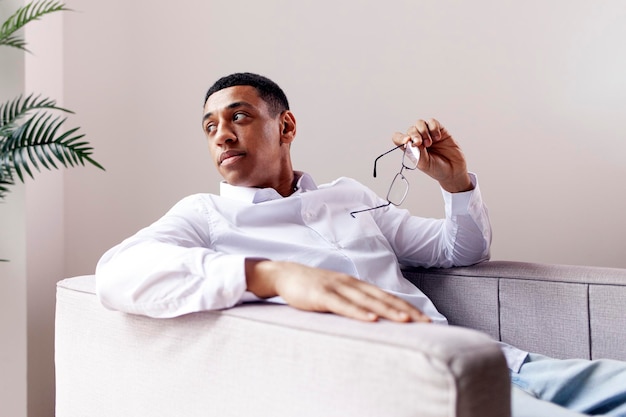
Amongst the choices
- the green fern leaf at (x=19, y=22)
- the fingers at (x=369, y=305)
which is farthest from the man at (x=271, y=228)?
the green fern leaf at (x=19, y=22)

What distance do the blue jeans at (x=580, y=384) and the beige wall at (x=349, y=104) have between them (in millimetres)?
874

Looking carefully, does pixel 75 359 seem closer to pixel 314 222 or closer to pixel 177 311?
pixel 177 311

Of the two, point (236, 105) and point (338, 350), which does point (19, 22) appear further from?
point (338, 350)

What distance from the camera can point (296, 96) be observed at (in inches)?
85.3

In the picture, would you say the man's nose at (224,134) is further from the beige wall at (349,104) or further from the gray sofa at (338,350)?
the beige wall at (349,104)

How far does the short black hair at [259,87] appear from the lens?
5.23 feet

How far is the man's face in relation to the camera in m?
1.50

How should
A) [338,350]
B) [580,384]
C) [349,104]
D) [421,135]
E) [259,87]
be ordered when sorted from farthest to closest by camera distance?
1. [349,104]
2. [259,87]
3. [421,135]
4. [580,384]
5. [338,350]

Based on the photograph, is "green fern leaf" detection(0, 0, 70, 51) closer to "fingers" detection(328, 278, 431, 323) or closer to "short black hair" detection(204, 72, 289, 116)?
"short black hair" detection(204, 72, 289, 116)

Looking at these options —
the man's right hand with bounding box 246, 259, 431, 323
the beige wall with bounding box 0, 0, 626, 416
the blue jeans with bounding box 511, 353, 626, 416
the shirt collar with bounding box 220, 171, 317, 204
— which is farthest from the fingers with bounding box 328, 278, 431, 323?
the beige wall with bounding box 0, 0, 626, 416

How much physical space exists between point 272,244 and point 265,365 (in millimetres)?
537

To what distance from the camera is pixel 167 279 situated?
96 cm

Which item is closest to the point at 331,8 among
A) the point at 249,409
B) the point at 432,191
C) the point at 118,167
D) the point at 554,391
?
the point at 432,191

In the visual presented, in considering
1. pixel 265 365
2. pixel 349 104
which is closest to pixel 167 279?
pixel 265 365
